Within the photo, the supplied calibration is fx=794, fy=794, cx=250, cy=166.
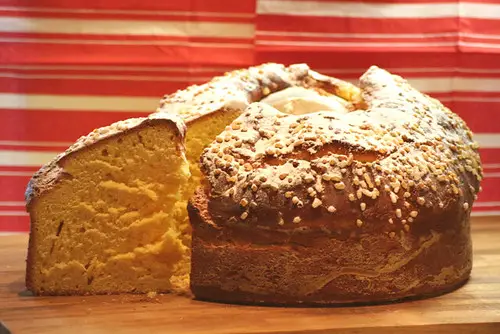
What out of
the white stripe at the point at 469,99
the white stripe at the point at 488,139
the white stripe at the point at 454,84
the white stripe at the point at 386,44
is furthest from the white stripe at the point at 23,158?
A: the white stripe at the point at 488,139

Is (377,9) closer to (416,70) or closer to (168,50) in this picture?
(416,70)

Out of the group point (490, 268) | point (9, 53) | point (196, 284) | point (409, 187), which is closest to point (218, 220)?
point (196, 284)

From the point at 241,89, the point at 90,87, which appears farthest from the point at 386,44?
the point at 90,87

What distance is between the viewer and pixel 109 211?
2.06 m

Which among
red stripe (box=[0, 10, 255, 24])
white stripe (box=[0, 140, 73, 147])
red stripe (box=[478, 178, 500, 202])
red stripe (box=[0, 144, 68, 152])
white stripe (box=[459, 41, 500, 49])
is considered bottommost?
red stripe (box=[478, 178, 500, 202])

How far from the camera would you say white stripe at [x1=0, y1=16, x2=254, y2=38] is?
2.92m

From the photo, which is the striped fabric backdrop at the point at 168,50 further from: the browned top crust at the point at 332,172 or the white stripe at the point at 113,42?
the browned top crust at the point at 332,172

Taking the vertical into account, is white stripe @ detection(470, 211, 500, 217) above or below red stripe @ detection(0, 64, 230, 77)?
below

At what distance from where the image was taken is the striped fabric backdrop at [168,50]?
2.96 meters

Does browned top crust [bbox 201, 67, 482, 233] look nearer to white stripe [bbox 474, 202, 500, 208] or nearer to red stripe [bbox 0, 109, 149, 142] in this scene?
red stripe [bbox 0, 109, 149, 142]

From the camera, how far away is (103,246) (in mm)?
2072

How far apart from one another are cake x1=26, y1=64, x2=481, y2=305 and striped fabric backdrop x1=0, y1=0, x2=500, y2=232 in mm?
846

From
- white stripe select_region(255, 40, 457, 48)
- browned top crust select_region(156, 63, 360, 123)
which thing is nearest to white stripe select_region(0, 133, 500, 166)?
browned top crust select_region(156, 63, 360, 123)

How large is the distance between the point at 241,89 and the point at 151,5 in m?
0.72
